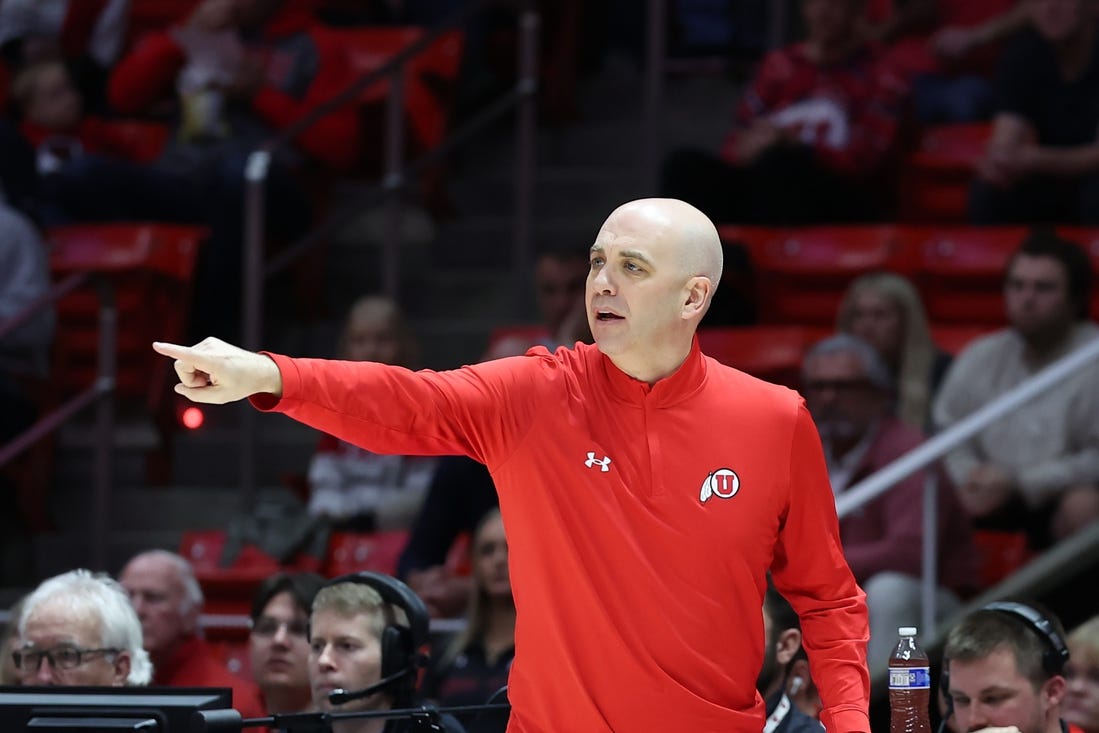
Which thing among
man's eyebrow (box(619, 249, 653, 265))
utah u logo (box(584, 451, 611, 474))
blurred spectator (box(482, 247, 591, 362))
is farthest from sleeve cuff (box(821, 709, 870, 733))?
blurred spectator (box(482, 247, 591, 362))

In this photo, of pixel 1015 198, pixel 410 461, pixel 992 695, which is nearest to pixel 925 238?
pixel 1015 198

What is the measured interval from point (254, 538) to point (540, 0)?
3.24 m

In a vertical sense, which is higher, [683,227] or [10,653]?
[683,227]

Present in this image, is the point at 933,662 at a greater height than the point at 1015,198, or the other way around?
the point at 1015,198

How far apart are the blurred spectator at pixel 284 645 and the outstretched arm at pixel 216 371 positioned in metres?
2.34

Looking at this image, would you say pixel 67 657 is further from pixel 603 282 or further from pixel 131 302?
pixel 131 302

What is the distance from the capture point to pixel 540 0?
30.6 feet

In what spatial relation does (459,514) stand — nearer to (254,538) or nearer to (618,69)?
(254,538)

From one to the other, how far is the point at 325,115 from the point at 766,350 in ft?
7.52

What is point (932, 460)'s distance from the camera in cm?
606

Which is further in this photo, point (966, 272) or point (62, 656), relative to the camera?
point (966, 272)

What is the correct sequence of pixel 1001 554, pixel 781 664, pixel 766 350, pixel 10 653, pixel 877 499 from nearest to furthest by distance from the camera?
pixel 781 664 < pixel 10 653 < pixel 877 499 < pixel 1001 554 < pixel 766 350

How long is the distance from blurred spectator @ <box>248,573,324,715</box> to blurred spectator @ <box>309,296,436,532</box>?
62.5 inches

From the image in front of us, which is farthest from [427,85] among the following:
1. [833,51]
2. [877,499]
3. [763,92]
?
[877,499]
